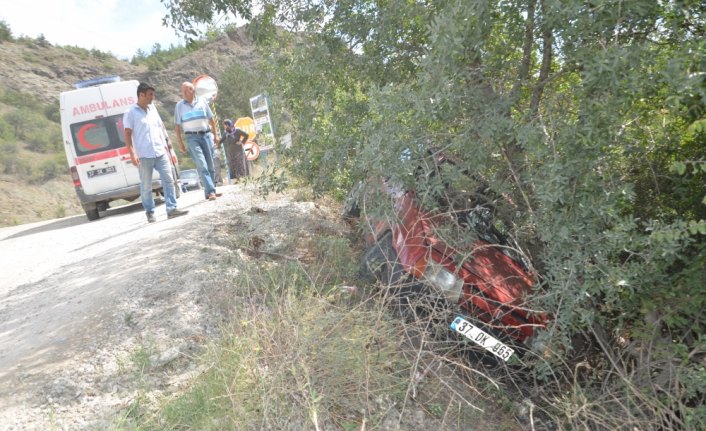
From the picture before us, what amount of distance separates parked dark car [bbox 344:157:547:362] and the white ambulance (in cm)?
755

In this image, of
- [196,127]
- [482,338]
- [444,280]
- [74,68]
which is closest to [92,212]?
[196,127]

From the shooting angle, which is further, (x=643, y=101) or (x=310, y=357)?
(x=643, y=101)

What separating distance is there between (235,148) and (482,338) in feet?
36.1

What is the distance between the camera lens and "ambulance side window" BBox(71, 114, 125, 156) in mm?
11336

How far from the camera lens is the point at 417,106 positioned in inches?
161

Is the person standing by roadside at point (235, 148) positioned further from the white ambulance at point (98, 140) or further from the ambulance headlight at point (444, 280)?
the ambulance headlight at point (444, 280)

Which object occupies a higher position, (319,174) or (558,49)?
(558,49)

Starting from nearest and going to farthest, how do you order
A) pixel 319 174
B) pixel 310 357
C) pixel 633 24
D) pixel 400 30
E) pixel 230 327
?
pixel 310 357
pixel 633 24
pixel 230 327
pixel 400 30
pixel 319 174

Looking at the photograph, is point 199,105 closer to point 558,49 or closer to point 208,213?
point 208,213

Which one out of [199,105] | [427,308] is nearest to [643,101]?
[427,308]

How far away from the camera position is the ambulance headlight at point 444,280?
4.25 metres

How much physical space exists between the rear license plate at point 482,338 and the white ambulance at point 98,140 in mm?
8466

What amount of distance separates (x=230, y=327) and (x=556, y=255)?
2471mm

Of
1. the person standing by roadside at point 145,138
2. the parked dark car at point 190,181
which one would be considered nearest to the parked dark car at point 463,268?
the person standing by roadside at point 145,138
